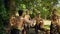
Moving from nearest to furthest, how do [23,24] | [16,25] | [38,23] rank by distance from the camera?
1. [16,25]
2. [23,24]
3. [38,23]

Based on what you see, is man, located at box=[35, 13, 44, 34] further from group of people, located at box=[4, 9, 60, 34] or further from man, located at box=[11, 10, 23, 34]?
man, located at box=[11, 10, 23, 34]

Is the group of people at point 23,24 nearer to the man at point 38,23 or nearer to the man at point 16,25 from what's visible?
the man at point 16,25

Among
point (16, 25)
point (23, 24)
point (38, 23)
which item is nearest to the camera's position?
point (16, 25)

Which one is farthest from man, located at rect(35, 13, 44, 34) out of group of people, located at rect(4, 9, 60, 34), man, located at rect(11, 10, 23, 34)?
man, located at rect(11, 10, 23, 34)

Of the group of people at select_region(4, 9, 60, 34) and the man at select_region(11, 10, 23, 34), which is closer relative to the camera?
the group of people at select_region(4, 9, 60, 34)

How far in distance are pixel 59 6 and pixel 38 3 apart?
1.99 metres

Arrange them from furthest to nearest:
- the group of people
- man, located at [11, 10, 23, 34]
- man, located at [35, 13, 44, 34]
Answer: man, located at [35, 13, 44, 34] < man, located at [11, 10, 23, 34] < the group of people

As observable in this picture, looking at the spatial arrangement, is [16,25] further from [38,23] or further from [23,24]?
[38,23]

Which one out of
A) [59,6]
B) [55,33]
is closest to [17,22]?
[55,33]

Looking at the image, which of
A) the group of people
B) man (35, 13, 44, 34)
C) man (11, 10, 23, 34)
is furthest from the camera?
man (35, 13, 44, 34)

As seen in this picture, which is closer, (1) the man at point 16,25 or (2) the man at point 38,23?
(1) the man at point 16,25

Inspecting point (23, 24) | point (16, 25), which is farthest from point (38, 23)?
point (16, 25)

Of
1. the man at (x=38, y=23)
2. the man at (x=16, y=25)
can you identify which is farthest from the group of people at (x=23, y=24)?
the man at (x=38, y=23)

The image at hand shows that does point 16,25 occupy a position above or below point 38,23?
above
